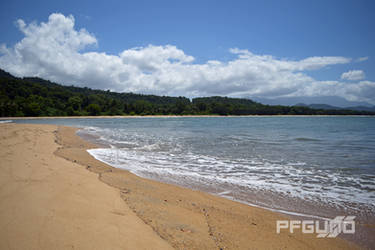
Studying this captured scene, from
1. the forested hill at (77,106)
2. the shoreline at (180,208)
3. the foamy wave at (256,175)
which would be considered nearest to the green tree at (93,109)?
the forested hill at (77,106)

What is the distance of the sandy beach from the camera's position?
2303 mm

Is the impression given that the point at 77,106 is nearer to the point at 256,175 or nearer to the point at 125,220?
the point at 256,175

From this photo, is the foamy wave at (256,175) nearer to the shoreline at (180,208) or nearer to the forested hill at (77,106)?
the shoreline at (180,208)

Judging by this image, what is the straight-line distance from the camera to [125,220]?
2.80m

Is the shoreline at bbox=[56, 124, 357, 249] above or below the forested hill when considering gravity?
below

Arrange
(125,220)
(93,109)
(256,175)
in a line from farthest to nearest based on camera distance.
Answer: (93,109) < (256,175) < (125,220)

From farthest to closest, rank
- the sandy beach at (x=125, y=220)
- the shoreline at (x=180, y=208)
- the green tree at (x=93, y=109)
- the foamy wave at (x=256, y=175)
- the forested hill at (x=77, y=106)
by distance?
the green tree at (x=93, y=109), the forested hill at (x=77, y=106), the foamy wave at (x=256, y=175), the shoreline at (x=180, y=208), the sandy beach at (x=125, y=220)

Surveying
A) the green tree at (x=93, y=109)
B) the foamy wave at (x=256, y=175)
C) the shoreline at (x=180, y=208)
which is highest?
the green tree at (x=93, y=109)

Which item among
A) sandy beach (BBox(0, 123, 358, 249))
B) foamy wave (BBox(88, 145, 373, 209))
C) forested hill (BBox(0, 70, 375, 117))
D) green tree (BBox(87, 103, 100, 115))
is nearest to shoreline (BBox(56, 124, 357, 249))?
sandy beach (BBox(0, 123, 358, 249))

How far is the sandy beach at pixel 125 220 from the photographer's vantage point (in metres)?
2.30

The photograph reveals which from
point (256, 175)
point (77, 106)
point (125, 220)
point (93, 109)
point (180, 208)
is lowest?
point (256, 175)

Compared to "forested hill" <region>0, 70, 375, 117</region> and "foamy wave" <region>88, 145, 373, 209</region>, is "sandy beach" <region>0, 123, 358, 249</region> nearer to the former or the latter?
"foamy wave" <region>88, 145, 373, 209</region>

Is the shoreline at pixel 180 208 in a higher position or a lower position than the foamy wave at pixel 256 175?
higher

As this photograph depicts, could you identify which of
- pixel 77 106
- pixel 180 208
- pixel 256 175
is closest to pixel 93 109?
pixel 77 106
